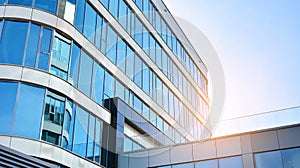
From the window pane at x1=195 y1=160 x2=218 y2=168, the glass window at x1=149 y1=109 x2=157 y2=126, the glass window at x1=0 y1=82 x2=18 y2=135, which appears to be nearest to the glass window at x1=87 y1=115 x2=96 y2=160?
the glass window at x1=0 y1=82 x2=18 y2=135

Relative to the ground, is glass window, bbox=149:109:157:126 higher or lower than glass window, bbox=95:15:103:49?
lower

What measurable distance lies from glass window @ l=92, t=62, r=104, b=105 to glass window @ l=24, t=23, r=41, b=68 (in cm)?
421

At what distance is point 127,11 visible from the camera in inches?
1085

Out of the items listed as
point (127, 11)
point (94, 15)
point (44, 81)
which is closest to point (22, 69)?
point (44, 81)

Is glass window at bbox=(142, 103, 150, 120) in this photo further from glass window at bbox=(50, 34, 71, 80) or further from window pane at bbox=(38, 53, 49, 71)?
window pane at bbox=(38, 53, 49, 71)

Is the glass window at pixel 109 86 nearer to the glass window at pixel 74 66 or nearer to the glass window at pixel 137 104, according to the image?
the glass window at pixel 137 104

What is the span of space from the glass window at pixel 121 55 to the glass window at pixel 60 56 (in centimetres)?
523

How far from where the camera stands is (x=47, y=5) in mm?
19938

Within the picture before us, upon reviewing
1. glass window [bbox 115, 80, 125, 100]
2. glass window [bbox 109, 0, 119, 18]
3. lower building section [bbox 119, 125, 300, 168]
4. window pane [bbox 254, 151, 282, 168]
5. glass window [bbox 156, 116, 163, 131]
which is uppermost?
glass window [bbox 109, 0, 119, 18]

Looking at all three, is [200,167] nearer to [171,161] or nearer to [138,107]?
[171,161]

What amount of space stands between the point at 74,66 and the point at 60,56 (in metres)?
1.05

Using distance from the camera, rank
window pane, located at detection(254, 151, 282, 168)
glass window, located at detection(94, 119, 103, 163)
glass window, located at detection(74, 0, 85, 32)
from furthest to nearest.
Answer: glass window, located at detection(74, 0, 85, 32) < glass window, located at detection(94, 119, 103, 163) < window pane, located at detection(254, 151, 282, 168)

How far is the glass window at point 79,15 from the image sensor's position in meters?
21.4

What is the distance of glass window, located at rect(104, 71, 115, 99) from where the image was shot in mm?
22975
